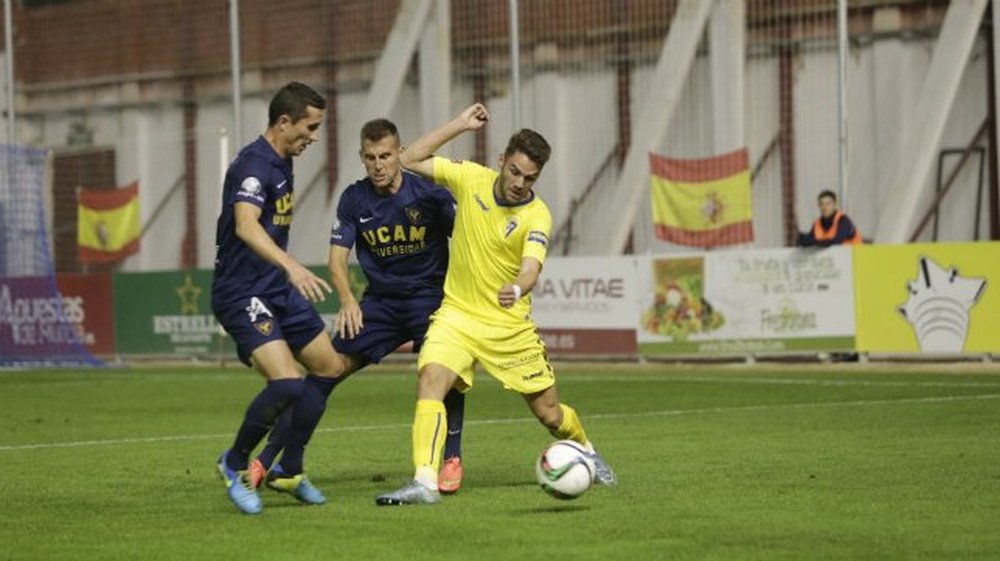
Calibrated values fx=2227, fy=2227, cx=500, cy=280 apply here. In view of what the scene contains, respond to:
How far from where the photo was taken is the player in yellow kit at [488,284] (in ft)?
38.3

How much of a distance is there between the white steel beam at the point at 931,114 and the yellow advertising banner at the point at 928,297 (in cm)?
358

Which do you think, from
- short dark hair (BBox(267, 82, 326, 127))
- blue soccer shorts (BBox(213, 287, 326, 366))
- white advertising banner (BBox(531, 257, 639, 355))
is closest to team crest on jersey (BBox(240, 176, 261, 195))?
short dark hair (BBox(267, 82, 326, 127))

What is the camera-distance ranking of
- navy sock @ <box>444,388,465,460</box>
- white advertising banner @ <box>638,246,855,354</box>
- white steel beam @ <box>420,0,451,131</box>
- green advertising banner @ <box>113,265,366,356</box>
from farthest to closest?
white steel beam @ <box>420,0,451,131</box>
green advertising banner @ <box>113,265,366,356</box>
white advertising banner @ <box>638,246,855,354</box>
navy sock @ <box>444,388,465,460</box>

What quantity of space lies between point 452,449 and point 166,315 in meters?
20.6

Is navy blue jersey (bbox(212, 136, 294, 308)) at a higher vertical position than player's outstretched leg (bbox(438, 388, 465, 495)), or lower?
higher

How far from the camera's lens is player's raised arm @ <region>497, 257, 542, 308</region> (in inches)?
437

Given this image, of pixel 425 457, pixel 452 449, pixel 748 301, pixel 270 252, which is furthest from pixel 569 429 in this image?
pixel 748 301

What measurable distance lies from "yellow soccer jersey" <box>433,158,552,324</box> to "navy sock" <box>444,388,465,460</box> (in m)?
0.71

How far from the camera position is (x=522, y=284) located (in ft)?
37.2

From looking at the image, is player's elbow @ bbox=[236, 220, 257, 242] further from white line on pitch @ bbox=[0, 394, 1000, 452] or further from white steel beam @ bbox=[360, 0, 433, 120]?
white steel beam @ bbox=[360, 0, 433, 120]

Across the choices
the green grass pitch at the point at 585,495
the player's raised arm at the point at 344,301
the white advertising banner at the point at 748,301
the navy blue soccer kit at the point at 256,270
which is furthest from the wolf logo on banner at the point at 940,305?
the navy blue soccer kit at the point at 256,270

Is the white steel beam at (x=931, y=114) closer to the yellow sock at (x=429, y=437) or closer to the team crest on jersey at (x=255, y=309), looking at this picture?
the yellow sock at (x=429, y=437)

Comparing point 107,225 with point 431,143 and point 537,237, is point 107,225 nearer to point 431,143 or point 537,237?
point 431,143

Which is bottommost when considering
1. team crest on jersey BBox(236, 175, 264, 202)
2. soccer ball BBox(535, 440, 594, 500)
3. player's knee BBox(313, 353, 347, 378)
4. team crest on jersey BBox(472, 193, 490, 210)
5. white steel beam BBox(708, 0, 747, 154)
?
soccer ball BBox(535, 440, 594, 500)
